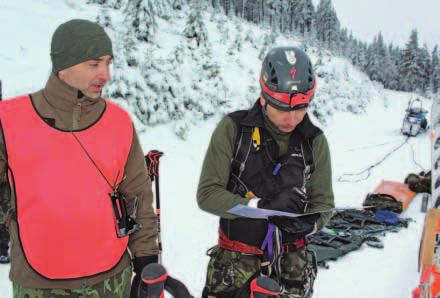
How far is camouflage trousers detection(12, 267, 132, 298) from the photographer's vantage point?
6.30 feet

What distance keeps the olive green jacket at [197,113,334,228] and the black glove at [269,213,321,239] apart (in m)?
0.11

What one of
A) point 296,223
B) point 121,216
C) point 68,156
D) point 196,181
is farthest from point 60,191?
point 196,181

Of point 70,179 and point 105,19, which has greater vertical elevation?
point 105,19

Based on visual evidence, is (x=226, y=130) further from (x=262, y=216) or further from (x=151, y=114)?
(x=151, y=114)

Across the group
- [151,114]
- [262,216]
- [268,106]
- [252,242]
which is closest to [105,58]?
[268,106]

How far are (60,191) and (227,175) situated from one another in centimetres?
107

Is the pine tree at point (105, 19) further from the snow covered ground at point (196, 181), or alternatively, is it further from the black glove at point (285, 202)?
the black glove at point (285, 202)

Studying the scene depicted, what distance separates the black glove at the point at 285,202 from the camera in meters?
2.36

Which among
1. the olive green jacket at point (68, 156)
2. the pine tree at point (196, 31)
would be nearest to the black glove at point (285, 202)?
the olive green jacket at point (68, 156)

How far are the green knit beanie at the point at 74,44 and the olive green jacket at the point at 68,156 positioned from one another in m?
0.11

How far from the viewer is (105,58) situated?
82.8 inches

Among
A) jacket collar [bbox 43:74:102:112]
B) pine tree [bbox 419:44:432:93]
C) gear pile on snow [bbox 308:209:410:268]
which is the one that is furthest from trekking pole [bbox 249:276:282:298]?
pine tree [bbox 419:44:432:93]

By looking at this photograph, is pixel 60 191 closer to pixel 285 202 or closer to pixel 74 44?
pixel 74 44

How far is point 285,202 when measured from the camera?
2449 mm
